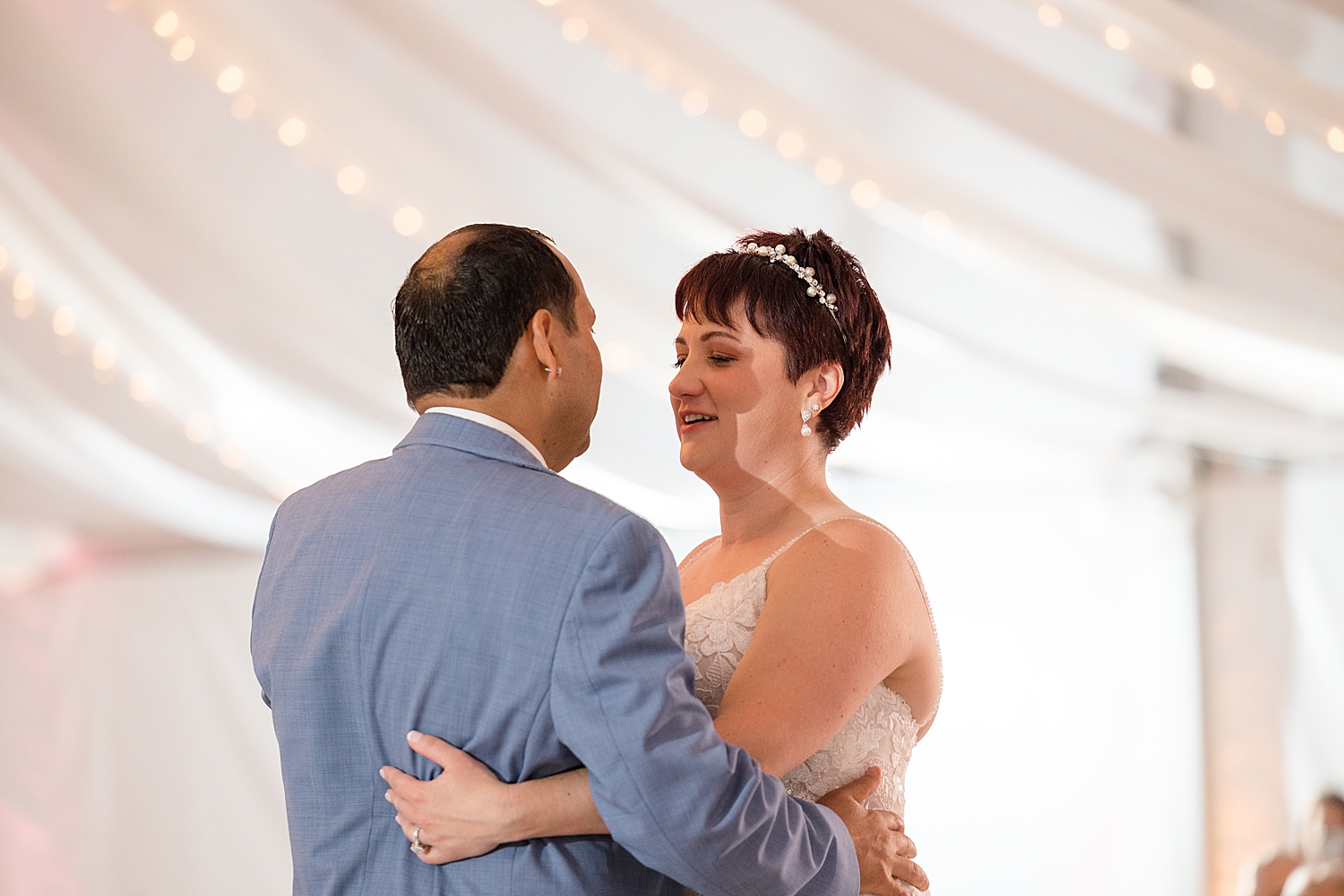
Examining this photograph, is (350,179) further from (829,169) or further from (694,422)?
(694,422)

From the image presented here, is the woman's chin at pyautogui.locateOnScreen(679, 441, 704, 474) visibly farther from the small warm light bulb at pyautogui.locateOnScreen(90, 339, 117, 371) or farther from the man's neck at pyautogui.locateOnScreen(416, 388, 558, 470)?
the small warm light bulb at pyautogui.locateOnScreen(90, 339, 117, 371)

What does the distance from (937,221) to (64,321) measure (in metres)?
2.65

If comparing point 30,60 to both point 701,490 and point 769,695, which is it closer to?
point 701,490

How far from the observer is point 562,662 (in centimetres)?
133

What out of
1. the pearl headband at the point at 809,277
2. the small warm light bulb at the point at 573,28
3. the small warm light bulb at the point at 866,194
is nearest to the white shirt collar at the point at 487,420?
the pearl headband at the point at 809,277

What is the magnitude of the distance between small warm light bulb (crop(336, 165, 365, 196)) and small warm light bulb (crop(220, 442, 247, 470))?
2.77 feet

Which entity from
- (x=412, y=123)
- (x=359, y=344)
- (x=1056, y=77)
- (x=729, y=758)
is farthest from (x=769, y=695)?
(x=1056, y=77)

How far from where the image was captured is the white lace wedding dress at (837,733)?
1950 mm

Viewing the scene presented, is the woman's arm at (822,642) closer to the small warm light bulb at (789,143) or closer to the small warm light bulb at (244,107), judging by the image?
the small warm light bulb at (789,143)

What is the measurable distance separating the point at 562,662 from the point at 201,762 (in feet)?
9.74

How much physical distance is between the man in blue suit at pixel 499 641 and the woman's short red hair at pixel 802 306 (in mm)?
647

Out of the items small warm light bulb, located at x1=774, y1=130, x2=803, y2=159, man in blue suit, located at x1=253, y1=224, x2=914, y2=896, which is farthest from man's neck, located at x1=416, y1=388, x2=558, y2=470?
A: small warm light bulb, located at x1=774, y1=130, x2=803, y2=159

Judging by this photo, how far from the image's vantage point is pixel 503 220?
3777 millimetres

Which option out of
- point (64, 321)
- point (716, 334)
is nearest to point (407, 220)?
point (64, 321)
